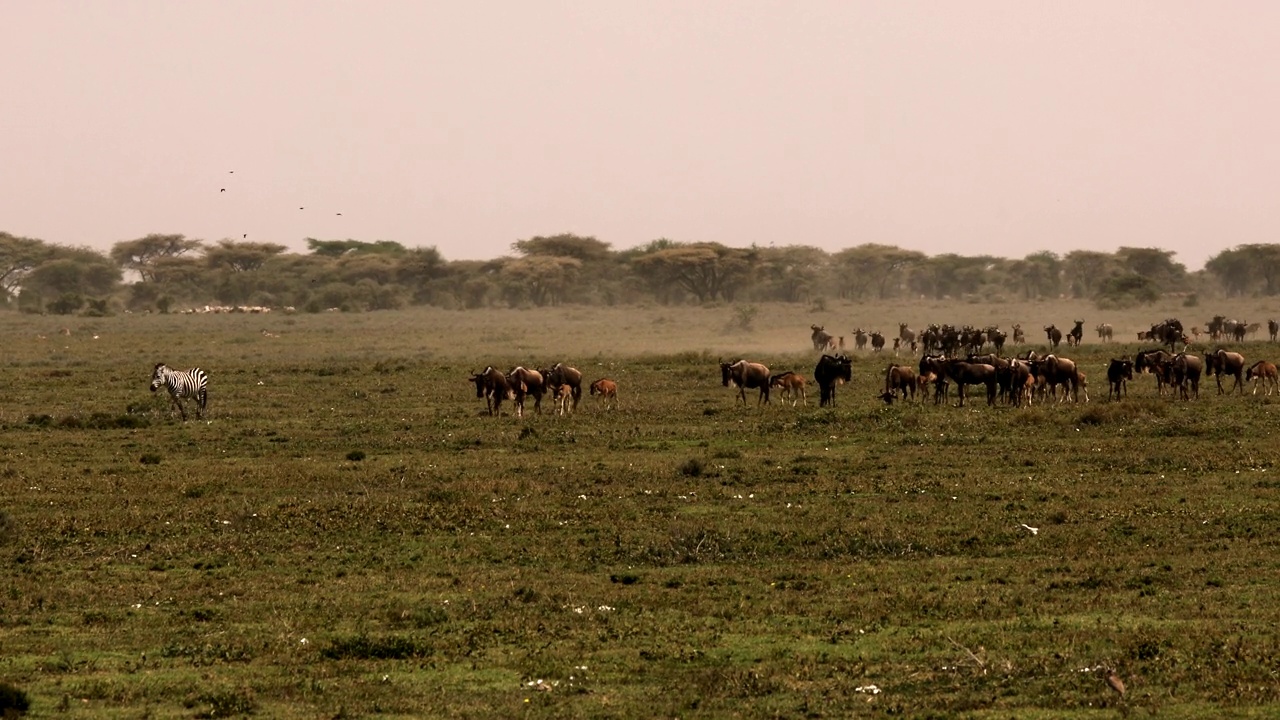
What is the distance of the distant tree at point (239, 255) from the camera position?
105 m

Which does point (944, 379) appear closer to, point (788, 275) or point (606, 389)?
point (606, 389)

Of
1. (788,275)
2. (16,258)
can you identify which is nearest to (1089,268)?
(788,275)

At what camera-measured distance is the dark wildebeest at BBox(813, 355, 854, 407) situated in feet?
99.8

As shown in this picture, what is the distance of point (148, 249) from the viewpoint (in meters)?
109

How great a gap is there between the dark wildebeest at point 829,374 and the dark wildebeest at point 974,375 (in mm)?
2290

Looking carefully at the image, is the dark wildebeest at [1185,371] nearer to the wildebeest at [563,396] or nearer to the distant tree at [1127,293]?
the wildebeest at [563,396]

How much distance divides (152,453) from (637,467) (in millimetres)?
7993

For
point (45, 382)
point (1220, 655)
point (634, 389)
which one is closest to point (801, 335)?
point (634, 389)

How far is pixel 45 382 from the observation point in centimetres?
3769

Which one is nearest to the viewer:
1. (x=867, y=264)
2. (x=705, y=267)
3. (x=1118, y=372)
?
(x=1118, y=372)

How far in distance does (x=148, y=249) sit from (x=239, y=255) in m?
8.60

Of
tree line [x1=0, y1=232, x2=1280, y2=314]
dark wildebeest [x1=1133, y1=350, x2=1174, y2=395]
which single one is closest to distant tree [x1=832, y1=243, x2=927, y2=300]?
tree line [x1=0, y1=232, x2=1280, y2=314]

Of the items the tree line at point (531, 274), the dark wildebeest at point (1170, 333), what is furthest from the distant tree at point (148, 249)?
the dark wildebeest at point (1170, 333)

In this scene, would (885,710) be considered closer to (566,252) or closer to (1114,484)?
(1114,484)
